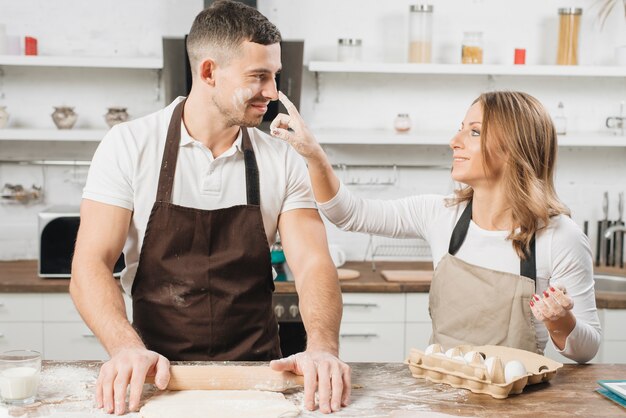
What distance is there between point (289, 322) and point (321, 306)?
4.80 feet

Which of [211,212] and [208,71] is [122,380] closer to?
[211,212]

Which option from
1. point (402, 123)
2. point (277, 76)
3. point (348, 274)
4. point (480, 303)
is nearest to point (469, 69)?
point (402, 123)

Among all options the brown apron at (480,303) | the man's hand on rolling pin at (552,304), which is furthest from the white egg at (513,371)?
the brown apron at (480,303)

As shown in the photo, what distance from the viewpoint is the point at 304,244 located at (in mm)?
2125

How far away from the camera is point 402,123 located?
3.91 meters

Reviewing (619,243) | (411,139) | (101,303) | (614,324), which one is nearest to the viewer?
(101,303)

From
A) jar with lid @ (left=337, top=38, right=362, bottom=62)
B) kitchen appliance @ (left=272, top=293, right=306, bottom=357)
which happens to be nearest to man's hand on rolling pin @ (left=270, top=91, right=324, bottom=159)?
kitchen appliance @ (left=272, top=293, right=306, bottom=357)

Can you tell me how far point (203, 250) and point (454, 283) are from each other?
0.71 m

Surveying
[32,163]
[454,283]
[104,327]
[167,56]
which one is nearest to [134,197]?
[104,327]

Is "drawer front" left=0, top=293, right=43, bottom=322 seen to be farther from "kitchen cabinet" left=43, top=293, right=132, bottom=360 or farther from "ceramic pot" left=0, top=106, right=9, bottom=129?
"ceramic pot" left=0, top=106, right=9, bottom=129

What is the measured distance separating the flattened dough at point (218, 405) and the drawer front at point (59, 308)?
5.92ft

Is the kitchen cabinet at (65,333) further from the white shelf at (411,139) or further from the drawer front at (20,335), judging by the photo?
the white shelf at (411,139)

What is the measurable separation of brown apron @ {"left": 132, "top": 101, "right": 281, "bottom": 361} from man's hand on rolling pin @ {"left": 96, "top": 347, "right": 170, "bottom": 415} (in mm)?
460

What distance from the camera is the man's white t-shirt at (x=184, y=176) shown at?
203cm
